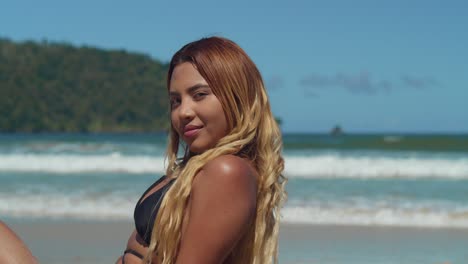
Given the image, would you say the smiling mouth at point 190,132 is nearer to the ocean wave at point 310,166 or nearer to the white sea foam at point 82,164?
the ocean wave at point 310,166

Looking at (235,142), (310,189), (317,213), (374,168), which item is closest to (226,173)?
(235,142)

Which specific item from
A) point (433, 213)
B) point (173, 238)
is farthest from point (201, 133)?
point (433, 213)

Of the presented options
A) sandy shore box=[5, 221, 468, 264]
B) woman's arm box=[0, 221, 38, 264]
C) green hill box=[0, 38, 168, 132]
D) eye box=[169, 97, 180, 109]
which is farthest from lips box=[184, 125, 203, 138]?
green hill box=[0, 38, 168, 132]

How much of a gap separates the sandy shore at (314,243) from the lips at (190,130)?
13.8ft

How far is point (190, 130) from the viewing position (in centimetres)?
205

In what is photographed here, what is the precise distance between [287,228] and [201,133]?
20.3ft

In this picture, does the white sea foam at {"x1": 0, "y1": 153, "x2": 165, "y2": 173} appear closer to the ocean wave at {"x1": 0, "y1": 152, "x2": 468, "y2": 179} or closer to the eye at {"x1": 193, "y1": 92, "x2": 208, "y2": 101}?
the ocean wave at {"x1": 0, "y1": 152, "x2": 468, "y2": 179}

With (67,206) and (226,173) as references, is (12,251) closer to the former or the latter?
(226,173)

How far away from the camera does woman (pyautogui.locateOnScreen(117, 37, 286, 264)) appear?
1902 millimetres

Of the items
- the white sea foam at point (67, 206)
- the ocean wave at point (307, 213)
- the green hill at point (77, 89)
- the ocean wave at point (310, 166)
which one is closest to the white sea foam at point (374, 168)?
the ocean wave at point (310, 166)

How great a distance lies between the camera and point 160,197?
208 centimetres

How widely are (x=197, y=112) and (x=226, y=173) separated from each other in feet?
0.79

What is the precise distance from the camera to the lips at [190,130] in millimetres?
2041

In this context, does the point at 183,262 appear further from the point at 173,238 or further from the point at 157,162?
the point at 157,162
